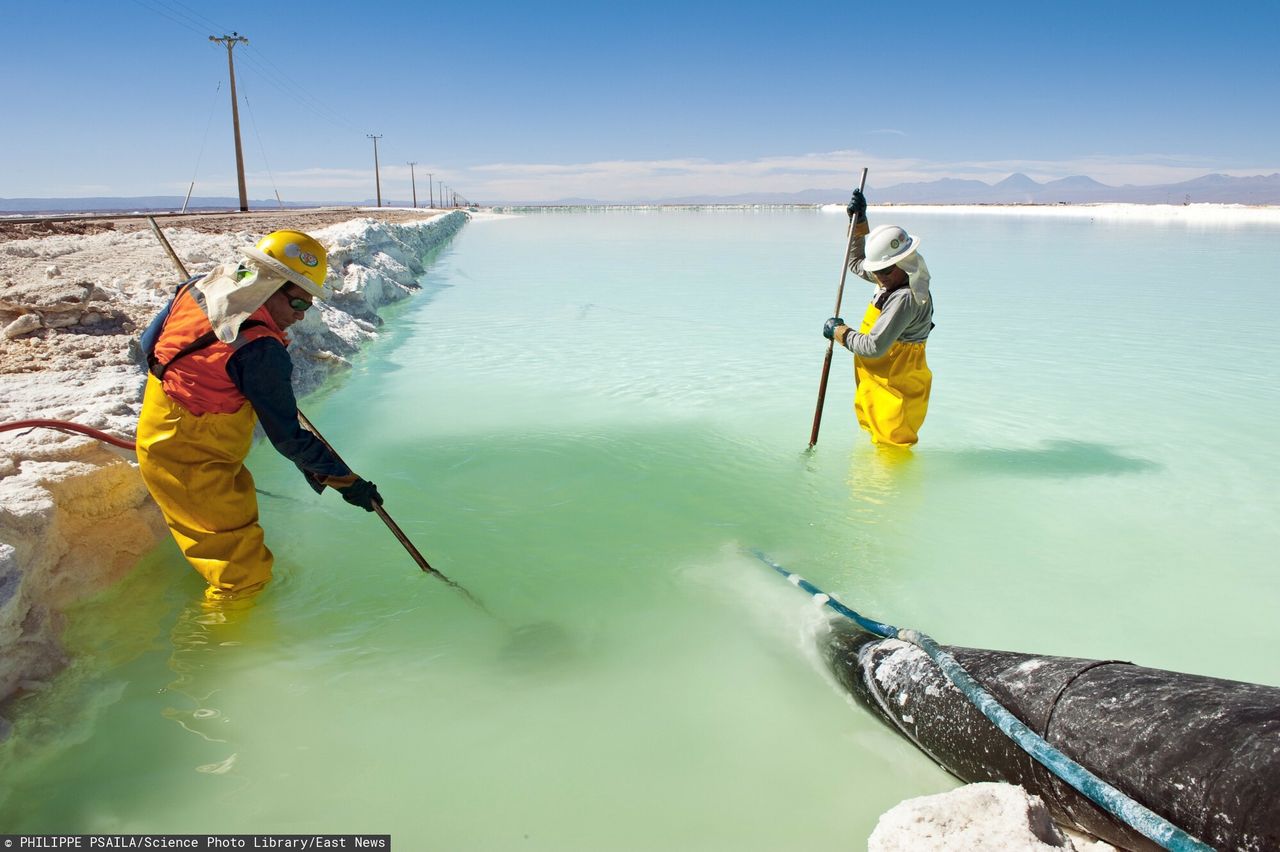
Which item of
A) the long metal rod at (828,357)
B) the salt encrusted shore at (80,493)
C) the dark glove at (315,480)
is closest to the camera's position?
the salt encrusted shore at (80,493)

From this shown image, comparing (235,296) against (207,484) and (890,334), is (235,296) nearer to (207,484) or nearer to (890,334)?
(207,484)

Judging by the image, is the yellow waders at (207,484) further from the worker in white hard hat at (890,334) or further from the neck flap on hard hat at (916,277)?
the neck flap on hard hat at (916,277)

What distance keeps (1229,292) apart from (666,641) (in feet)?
50.8

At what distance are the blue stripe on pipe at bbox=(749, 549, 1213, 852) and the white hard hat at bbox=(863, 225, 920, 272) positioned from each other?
2.38 meters

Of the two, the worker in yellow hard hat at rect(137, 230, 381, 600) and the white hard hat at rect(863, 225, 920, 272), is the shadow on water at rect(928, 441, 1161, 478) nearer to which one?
the white hard hat at rect(863, 225, 920, 272)

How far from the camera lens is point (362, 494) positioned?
2.79 metres

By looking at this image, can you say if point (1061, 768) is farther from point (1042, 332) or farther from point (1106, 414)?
point (1042, 332)

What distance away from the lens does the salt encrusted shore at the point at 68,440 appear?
2.51 m

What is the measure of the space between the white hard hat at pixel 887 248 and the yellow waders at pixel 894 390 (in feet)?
1.40

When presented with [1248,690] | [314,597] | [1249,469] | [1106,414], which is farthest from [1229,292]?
[314,597]

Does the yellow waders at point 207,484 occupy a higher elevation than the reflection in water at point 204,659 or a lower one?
higher

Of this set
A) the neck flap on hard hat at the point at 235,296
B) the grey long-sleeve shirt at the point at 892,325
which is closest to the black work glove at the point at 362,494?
the neck flap on hard hat at the point at 235,296

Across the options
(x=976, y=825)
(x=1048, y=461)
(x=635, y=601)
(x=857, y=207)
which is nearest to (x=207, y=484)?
(x=635, y=601)

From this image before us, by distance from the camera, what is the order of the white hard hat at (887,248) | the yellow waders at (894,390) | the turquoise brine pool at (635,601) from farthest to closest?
the yellow waders at (894,390), the white hard hat at (887,248), the turquoise brine pool at (635,601)
